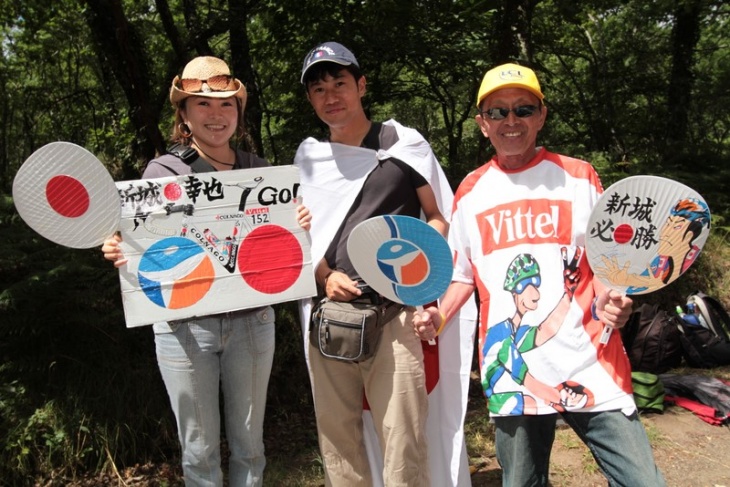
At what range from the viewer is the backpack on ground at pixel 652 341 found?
5.30 metres

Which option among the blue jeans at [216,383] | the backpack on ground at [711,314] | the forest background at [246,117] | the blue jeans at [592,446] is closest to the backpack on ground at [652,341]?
the backpack on ground at [711,314]

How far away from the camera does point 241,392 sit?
2.35 metres

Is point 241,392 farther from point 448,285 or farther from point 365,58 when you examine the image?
point 365,58

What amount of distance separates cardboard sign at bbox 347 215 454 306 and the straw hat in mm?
814

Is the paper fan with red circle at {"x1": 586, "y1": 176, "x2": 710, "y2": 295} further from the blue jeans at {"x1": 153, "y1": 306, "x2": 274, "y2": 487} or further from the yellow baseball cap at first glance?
the blue jeans at {"x1": 153, "y1": 306, "x2": 274, "y2": 487}

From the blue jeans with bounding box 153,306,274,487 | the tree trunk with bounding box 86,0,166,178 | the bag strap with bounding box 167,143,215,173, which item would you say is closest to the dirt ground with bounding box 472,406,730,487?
the blue jeans with bounding box 153,306,274,487

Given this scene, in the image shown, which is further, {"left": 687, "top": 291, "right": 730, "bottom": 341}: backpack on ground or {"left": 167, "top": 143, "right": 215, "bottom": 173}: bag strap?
{"left": 687, "top": 291, "right": 730, "bottom": 341}: backpack on ground

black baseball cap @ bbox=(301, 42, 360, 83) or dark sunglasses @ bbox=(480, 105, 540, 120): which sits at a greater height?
black baseball cap @ bbox=(301, 42, 360, 83)

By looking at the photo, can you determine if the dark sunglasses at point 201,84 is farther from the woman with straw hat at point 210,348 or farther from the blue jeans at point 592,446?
the blue jeans at point 592,446

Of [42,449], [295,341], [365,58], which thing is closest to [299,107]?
[365,58]

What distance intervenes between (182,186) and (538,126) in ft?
4.42

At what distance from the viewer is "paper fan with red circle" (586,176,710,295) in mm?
1847

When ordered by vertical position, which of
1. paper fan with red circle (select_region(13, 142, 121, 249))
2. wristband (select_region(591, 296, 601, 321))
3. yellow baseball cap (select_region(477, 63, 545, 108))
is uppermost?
yellow baseball cap (select_region(477, 63, 545, 108))

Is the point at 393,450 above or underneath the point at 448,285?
underneath
